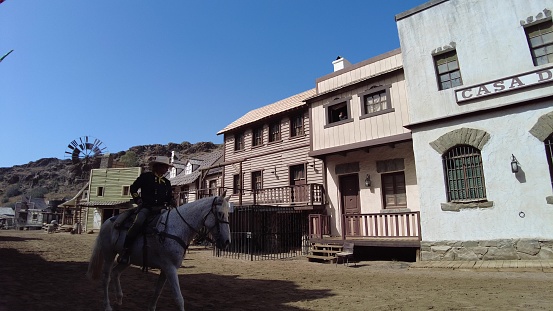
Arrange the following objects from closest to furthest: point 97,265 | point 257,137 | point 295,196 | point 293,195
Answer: point 97,265 < point 295,196 < point 293,195 < point 257,137

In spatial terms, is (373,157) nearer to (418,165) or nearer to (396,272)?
(418,165)

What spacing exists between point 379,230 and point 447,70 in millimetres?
6408

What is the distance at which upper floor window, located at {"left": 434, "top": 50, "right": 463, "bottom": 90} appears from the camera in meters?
11.4

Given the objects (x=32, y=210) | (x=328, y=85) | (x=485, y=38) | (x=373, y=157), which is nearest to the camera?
(x=485, y=38)

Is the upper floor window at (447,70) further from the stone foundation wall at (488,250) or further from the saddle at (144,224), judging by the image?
the saddle at (144,224)

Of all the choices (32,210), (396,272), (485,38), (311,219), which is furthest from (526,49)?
(32,210)

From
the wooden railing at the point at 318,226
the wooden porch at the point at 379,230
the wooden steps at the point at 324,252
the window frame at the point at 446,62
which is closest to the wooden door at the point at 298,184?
the wooden railing at the point at 318,226

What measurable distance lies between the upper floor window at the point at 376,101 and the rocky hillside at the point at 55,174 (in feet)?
278

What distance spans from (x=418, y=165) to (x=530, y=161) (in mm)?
3132

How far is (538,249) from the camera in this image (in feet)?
30.1

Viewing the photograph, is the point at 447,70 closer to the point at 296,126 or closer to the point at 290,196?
the point at 296,126

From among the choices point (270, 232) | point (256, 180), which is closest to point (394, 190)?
point (270, 232)

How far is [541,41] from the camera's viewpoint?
32.7 feet

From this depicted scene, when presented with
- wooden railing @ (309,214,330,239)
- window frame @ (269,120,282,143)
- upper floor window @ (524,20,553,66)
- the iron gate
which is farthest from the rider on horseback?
window frame @ (269,120,282,143)
